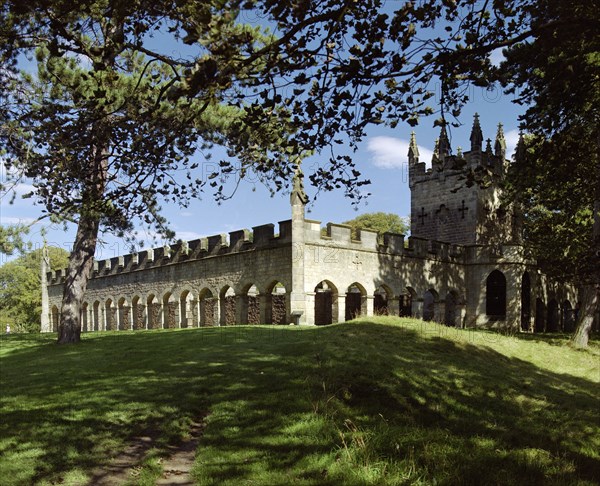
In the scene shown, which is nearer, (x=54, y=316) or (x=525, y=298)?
(x=525, y=298)

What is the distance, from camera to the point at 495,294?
96.0 feet

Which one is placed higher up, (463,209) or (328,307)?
(463,209)

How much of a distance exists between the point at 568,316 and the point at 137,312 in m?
25.1

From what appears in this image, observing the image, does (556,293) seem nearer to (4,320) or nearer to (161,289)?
(161,289)

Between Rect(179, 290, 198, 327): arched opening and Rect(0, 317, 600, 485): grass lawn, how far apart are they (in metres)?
13.4

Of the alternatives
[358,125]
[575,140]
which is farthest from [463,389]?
[358,125]

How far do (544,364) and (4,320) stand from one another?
64497 mm

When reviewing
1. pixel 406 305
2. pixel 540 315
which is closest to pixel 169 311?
pixel 406 305

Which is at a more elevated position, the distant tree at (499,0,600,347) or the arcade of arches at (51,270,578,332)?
the distant tree at (499,0,600,347)

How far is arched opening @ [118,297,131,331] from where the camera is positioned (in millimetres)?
33938

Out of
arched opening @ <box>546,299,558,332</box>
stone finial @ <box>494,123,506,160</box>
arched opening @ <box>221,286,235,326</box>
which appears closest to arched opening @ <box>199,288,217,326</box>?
arched opening @ <box>221,286,235,326</box>

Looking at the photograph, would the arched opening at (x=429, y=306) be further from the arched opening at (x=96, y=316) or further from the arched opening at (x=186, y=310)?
the arched opening at (x=96, y=316)

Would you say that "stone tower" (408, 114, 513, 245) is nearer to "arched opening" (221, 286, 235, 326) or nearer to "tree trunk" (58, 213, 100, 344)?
"arched opening" (221, 286, 235, 326)

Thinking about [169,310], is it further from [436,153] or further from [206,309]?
[436,153]
